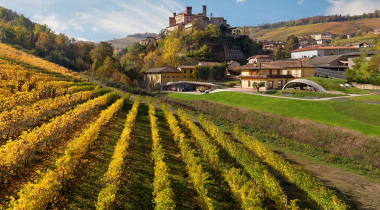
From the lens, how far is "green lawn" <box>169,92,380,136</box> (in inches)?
1046

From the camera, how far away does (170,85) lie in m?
76.0

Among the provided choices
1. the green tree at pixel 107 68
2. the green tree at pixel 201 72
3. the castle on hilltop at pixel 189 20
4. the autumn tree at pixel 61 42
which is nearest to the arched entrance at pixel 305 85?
the green tree at pixel 201 72

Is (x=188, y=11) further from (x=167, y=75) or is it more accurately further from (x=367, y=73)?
(x=367, y=73)

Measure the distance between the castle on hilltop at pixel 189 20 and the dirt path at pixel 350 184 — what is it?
11349 cm

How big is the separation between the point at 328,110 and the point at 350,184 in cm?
1839

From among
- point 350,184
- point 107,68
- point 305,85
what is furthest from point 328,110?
point 107,68

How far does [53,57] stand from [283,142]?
84813mm

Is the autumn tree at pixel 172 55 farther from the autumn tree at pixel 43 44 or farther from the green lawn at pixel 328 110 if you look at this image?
the green lawn at pixel 328 110

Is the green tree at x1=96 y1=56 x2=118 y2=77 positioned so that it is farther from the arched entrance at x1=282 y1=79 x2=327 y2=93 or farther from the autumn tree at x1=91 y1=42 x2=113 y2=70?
the arched entrance at x1=282 y1=79 x2=327 y2=93

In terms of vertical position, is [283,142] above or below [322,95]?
below

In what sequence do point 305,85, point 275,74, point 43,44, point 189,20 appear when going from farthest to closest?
point 189,20, point 43,44, point 275,74, point 305,85

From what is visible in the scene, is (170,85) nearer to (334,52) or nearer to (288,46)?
(334,52)

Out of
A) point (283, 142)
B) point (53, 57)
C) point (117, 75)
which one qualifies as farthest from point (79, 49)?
point (283, 142)

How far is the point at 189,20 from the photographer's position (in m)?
136
